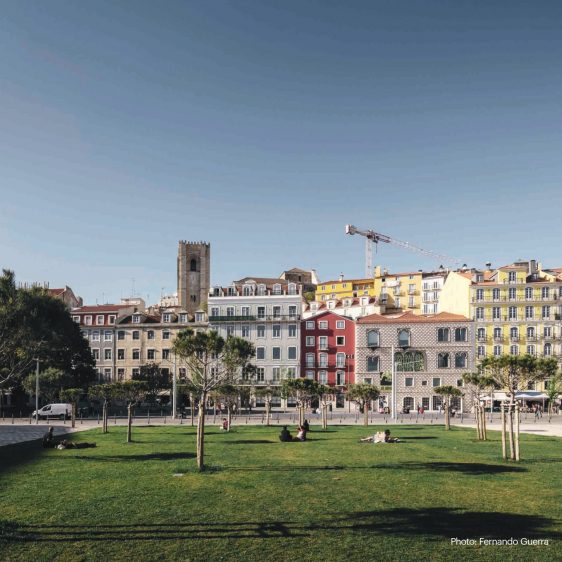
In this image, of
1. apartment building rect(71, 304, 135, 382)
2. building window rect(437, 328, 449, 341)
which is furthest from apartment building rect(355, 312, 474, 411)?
apartment building rect(71, 304, 135, 382)

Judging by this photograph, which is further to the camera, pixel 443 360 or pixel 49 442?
pixel 443 360

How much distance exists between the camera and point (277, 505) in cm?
1952

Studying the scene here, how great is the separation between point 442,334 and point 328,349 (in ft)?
52.7

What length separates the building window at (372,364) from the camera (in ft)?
305

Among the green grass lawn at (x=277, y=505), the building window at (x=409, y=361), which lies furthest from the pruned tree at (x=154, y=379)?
the green grass lawn at (x=277, y=505)

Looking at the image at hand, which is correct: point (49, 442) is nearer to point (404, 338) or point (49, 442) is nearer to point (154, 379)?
point (154, 379)

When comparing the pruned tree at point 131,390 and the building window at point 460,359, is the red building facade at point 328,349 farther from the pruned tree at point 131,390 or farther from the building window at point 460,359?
the pruned tree at point 131,390

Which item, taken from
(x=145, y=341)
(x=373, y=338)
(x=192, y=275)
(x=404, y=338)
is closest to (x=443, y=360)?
(x=404, y=338)

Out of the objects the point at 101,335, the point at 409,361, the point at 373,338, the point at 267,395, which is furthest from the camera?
the point at 101,335

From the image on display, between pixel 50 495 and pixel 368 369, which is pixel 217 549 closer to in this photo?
pixel 50 495

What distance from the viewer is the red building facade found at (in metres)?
95.3

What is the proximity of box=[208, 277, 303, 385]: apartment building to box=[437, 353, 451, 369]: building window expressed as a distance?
774 inches

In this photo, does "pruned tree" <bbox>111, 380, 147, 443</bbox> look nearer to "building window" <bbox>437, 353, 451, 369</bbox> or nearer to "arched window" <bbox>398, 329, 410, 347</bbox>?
"arched window" <bbox>398, 329, 410, 347</bbox>

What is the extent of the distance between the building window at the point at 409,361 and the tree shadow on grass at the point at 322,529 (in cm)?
7458
